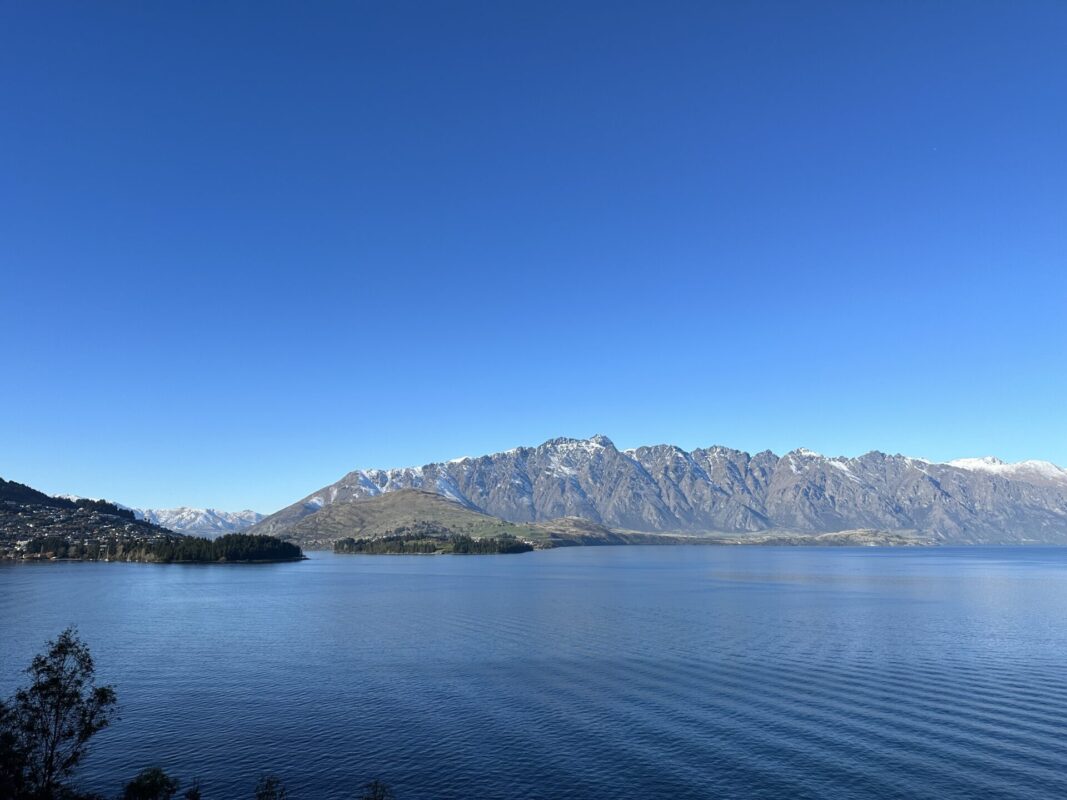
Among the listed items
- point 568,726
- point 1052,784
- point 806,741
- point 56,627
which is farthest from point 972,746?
point 56,627

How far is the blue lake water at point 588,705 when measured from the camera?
61375 millimetres

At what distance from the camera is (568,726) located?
7550 cm

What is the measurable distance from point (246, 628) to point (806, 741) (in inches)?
4782

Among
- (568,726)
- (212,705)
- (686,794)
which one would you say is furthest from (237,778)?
(686,794)

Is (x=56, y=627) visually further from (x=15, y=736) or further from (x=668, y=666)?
(x=668, y=666)

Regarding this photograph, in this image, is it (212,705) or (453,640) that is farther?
(453,640)

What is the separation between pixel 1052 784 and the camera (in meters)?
58.6

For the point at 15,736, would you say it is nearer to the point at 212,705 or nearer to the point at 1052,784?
the point at 212,705

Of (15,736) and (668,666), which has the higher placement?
(15,736)

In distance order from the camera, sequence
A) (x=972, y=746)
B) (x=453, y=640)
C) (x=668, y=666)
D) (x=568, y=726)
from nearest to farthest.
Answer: (x=972, y=746), (x=568, y=726), (x=668, y=666), (x=453, y=640)

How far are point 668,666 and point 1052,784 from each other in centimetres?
5264

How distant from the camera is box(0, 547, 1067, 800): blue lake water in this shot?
61375 millimetres

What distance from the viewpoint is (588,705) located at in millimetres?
83688

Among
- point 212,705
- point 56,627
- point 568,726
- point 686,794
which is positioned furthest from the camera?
point 56,627
